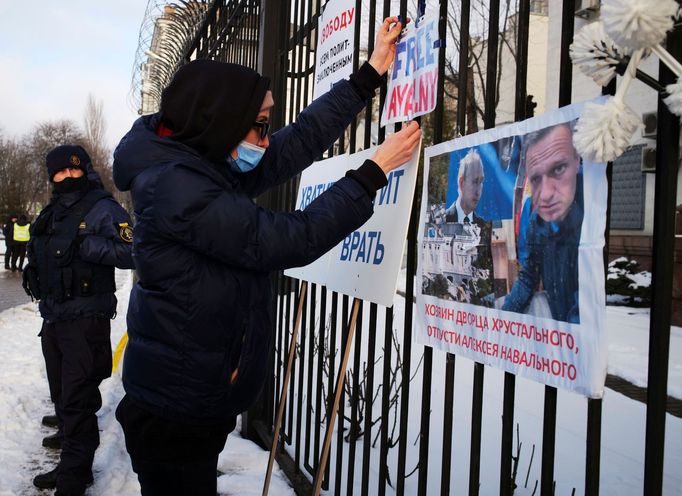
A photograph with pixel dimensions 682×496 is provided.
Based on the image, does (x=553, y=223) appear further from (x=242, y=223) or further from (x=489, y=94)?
(x=242, y=223)

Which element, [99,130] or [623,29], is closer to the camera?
[623,29]

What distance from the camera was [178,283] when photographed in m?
1.93

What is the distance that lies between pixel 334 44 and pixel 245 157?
4.33 feet

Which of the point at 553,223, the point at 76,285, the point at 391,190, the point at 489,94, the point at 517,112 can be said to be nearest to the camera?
the point at 553,223

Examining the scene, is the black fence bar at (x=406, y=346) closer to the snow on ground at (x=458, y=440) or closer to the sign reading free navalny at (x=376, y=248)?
the sign reading free navalny at (x=376, y=248)

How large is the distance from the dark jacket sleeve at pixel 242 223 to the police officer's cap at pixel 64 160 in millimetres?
2454

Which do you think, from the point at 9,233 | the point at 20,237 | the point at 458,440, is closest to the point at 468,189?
the point at 458,440

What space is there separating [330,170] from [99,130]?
73.3 m

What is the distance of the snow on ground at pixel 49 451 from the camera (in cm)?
364

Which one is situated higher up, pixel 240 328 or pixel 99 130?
pixel 99 130

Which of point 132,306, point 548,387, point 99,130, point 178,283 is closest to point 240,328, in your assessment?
point 178,283

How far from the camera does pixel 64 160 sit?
396cm

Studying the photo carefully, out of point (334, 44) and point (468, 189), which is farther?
→ point (334, 44)

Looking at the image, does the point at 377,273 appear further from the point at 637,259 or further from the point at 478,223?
the point at 637,259
